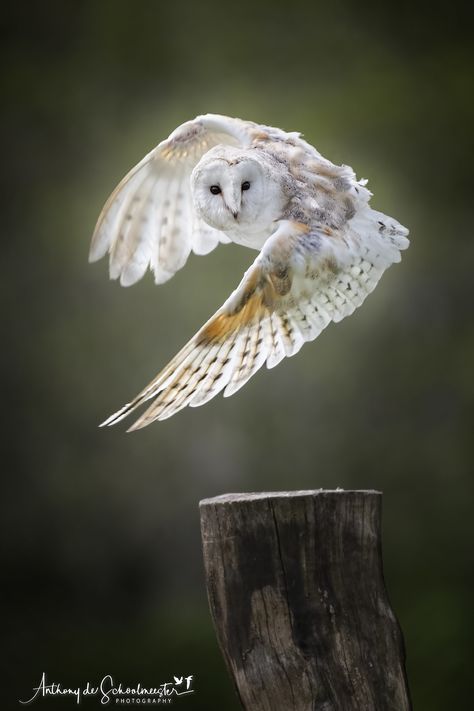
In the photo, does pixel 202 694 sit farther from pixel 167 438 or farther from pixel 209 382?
pixel 209 382

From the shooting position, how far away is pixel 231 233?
2479 mm

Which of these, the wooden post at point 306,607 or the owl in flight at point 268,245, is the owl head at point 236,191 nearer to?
the owl in flight at point 268,245

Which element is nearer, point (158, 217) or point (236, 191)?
point (236, 191)

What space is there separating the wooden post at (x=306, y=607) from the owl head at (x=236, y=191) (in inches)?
31.7

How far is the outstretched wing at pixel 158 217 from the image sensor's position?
278 cm

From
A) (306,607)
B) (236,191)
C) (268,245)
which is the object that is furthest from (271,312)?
(306,607)

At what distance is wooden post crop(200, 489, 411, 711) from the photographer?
178 cm

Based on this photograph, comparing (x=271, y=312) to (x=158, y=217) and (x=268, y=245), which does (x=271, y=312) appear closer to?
(x=268, y=245)

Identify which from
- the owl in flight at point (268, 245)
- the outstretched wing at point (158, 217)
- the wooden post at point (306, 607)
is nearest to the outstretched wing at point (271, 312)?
the owl in flight at point (268, 245)

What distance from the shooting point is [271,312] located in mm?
2250

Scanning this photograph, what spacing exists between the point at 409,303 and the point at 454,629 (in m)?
1.67

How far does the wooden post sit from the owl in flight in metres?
0.36

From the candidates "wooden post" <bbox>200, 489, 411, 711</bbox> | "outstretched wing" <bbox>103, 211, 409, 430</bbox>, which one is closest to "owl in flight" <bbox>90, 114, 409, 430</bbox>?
"outstretched wing" <bbox>103, 211, 409, 430</bbox>

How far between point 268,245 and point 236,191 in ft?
0.58
